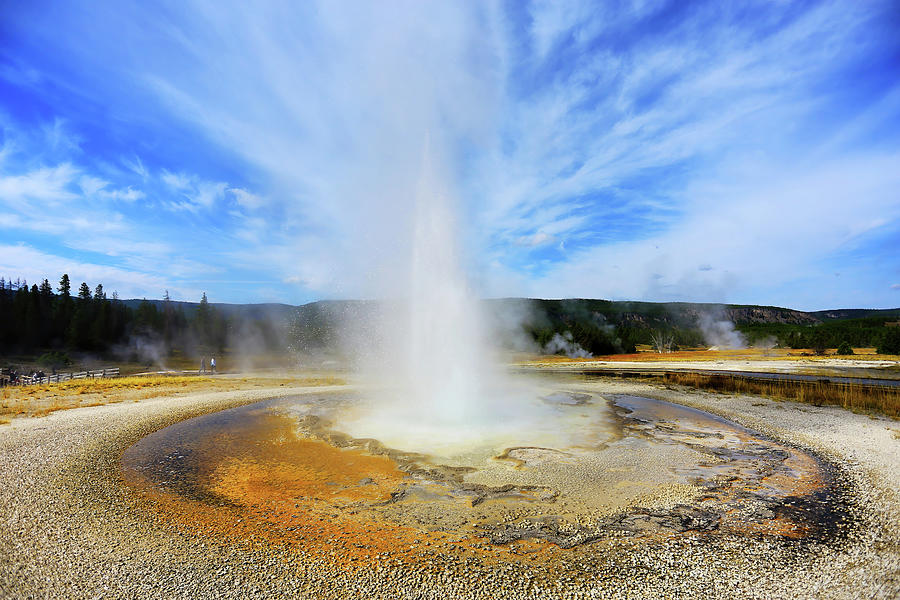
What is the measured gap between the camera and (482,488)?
24.7 feet

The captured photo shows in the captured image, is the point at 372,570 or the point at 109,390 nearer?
the point at 372,570

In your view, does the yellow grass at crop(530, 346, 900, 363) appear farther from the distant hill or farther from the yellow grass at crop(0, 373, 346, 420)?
the yellow grass at crop(0, 373, 346, 420)

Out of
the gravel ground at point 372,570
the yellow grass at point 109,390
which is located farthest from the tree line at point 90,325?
the gravel ground at point 372,570

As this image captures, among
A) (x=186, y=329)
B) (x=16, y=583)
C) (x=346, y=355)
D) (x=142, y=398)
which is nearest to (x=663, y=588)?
(x=16, y=583)

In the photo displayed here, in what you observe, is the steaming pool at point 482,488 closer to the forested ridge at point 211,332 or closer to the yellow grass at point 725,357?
the forested ridge at point 211,332

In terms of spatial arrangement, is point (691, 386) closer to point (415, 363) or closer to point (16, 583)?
point (415, 363)

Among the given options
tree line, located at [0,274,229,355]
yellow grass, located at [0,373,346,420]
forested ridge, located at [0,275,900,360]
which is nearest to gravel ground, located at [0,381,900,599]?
yellow grass, located at [0,373,346,420]

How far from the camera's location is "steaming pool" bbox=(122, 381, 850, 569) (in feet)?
18.9

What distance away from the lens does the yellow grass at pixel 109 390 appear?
15.3 meters

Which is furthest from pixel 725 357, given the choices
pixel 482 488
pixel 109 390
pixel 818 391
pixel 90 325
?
pixel 90 325

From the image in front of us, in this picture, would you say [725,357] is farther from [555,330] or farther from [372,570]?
[372,570]

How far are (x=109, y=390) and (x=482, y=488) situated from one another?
2118cm

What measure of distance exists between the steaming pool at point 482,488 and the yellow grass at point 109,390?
6416mm

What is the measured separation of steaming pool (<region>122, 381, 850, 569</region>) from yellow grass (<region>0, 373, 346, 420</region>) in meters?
6.42
